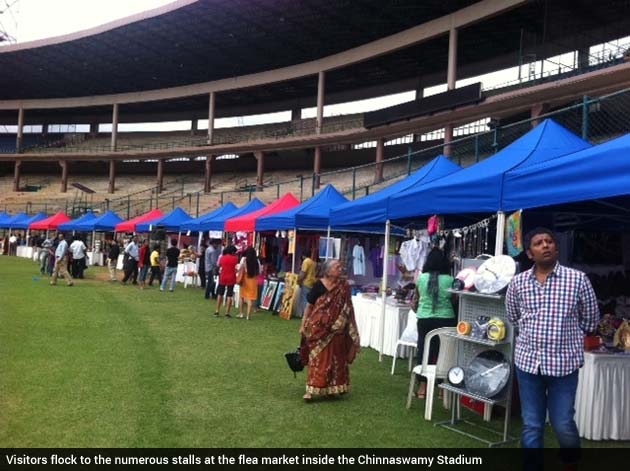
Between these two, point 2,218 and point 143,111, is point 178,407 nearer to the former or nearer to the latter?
point 2,218

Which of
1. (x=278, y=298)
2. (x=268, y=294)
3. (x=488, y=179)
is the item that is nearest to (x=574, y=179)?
(x=488, y=179)

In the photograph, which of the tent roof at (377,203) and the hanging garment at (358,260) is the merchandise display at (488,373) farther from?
the hanging garment at (358,260)

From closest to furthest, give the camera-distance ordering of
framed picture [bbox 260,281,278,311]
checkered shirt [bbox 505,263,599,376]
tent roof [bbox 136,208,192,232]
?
checkered shirt [bbox 505,263,599,376]
framed picture [bbox 260,281,278,311]
tent roof [bbox 136,208,192,232]

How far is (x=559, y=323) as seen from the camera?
3418 mm

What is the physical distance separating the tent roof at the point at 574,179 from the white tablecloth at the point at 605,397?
135 centimetres

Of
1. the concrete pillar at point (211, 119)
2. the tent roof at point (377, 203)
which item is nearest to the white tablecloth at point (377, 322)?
the tent roof at point (377, 203)

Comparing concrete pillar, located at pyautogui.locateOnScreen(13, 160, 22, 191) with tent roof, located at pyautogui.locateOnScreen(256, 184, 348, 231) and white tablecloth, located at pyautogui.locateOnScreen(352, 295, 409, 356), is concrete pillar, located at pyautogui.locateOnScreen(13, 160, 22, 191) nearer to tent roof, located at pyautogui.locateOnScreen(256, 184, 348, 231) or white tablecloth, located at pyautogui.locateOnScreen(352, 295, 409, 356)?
tent roof, located at pyautogui.locateOnScreen(256, 184, 348, 231)

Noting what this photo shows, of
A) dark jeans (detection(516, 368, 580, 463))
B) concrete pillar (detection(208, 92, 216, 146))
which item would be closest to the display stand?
dark jeans (detection(516, 368, 580, 463))

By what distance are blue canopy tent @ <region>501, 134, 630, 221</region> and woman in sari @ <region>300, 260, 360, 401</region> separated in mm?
1761

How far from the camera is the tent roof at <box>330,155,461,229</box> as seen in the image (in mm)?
8109

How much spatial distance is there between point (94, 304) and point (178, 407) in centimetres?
824

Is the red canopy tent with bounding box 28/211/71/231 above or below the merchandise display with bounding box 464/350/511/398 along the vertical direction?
above

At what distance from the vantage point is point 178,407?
5.20 m

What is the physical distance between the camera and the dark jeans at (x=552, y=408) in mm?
3393
